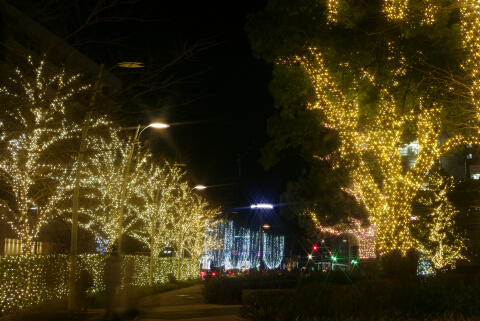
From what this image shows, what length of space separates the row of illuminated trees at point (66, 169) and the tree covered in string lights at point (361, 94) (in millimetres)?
5669

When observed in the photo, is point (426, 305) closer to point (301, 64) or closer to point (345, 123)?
point (345, 123)

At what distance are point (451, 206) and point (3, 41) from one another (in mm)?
37385

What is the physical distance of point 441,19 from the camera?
15.7m

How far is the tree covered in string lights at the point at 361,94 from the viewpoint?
15359 millimetres

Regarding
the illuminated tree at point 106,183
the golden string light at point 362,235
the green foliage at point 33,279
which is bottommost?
the green foliage at point 33,279

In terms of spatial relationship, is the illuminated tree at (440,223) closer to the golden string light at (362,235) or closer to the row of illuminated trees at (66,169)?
the golden string light at (362,235)

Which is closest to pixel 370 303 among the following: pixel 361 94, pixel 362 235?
pixel 361 94

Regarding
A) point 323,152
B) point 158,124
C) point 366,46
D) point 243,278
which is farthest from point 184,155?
point 366,46

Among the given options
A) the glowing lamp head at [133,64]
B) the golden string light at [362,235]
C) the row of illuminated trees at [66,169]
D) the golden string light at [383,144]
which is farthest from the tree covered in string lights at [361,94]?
the golden string light at [362,235]

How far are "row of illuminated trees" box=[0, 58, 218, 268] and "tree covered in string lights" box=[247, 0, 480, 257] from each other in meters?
5.67

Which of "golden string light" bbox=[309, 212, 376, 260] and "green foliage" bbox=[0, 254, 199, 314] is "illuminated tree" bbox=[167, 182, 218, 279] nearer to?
"golden string light" bbox=[309, 212, 376, 260]

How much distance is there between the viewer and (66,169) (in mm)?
17719

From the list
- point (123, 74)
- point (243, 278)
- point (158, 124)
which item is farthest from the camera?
point (243, 278)

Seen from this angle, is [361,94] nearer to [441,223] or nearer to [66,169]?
[66,169]
